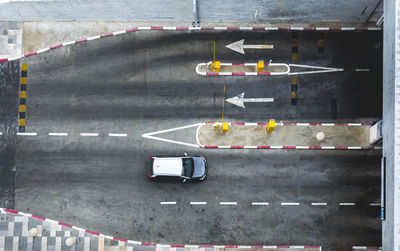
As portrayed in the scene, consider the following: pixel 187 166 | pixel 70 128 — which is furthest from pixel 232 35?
pixel 70 128

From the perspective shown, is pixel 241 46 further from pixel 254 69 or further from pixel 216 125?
pixel 216 125

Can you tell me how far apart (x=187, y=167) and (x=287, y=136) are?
23.1ft

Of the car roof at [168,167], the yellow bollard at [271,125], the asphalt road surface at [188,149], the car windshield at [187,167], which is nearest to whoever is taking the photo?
the yellow bollard at [271,125]

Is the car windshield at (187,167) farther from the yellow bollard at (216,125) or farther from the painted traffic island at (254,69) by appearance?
the painted traffic island at (254,69)

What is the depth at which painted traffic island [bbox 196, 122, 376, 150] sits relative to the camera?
23.3 m

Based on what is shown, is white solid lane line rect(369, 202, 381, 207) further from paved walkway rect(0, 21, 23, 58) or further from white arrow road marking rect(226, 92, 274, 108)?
paved walkway rect(0, 21, 23, 58)

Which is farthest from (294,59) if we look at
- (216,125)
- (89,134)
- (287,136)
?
(89,134)

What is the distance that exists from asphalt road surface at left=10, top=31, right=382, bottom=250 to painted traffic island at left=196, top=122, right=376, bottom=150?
0.49 meters

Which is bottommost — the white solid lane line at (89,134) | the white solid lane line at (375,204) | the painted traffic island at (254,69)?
the white solid lane line at (375,204)

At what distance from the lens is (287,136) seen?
23.4 m

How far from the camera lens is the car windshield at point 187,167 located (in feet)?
74.1

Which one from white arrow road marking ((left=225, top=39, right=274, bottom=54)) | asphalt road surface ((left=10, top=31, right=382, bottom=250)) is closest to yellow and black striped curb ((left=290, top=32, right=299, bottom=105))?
asphalt road surface ((left=10, top=31, right=382, bottom=250))

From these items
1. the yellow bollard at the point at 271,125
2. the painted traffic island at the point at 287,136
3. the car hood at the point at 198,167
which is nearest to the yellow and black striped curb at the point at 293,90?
the painted traffic island at the point at 287,136

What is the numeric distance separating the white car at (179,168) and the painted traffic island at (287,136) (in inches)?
57.3
